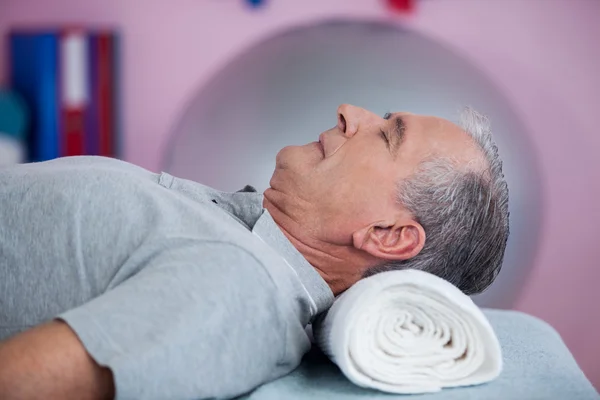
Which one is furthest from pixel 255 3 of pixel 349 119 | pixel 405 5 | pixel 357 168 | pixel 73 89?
pixel 357 168

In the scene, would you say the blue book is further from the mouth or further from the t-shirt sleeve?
the t-shirt sleeve

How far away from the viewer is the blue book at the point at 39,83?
8.58 ft

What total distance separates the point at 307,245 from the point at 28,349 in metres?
0.51

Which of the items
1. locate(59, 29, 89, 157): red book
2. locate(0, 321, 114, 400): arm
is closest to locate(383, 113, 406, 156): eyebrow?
locate(0, 321, 114, 400): arm

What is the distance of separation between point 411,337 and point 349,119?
0.44 meters

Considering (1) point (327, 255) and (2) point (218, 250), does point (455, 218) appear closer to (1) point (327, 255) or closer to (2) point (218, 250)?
(1) point (327, 255)

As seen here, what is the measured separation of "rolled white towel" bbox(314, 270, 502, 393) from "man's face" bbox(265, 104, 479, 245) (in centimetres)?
19

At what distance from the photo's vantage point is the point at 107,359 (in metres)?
0.85

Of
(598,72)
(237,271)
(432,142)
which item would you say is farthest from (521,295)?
(237,271)

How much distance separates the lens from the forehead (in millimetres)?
1249

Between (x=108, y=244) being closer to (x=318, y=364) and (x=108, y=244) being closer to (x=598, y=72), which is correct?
Result: (x=318, y=364)

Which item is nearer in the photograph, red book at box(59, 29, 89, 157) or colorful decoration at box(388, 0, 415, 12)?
colorful decoration at box(388, 0, 415, 12)

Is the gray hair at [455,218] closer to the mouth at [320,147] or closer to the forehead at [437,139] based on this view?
the forehead at [437,139]

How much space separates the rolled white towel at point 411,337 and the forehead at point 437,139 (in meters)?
0.29
